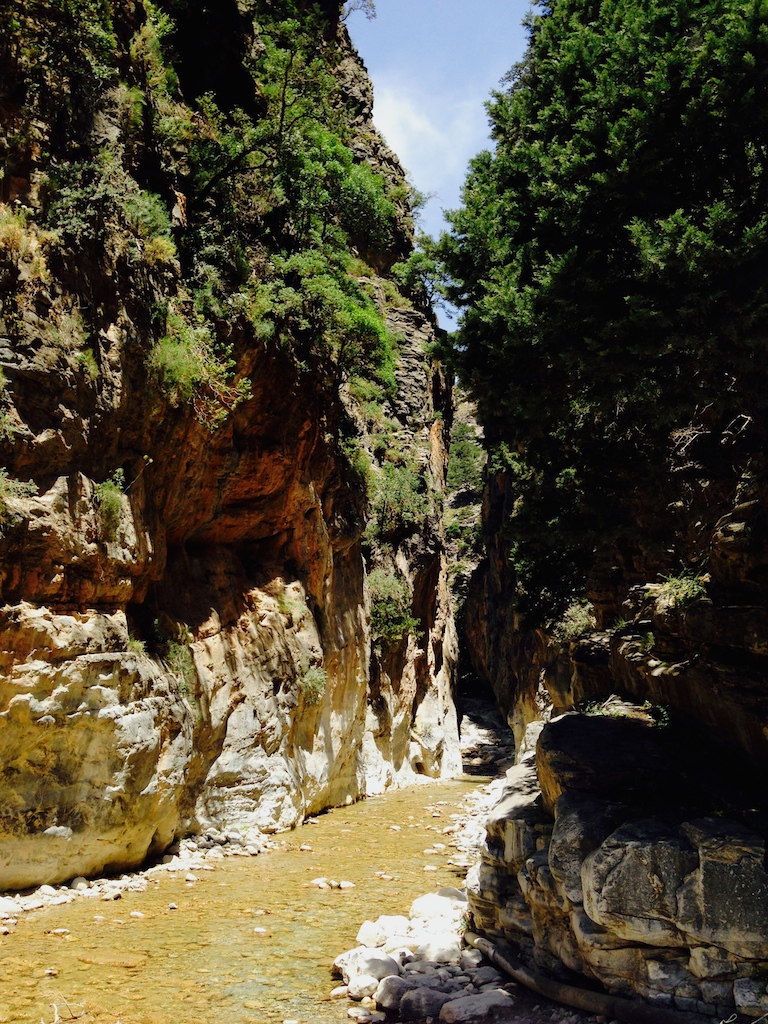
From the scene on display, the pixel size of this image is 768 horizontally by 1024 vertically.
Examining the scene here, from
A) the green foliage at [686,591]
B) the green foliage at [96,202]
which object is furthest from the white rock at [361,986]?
the green foliage at [96,202]

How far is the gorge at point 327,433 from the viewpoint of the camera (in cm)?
678

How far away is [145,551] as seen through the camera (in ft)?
39.0

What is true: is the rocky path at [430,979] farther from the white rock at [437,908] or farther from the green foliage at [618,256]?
the green foliage at [618,256]

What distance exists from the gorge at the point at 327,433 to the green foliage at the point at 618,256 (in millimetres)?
44

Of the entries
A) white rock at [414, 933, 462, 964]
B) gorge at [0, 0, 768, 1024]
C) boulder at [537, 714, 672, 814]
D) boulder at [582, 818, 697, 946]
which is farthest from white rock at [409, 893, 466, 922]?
boulder at [582, 818, 697, 946]

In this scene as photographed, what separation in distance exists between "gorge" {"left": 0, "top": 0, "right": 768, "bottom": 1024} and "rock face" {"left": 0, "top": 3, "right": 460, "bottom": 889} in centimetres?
7

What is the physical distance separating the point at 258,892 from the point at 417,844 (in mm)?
5161

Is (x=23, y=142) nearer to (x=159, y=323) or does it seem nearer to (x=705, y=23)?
(x=159, y=323)

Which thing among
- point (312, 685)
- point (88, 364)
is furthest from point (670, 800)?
point (312, 685)

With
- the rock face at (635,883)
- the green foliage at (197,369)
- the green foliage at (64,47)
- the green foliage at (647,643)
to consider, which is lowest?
the rock face at (635,883)

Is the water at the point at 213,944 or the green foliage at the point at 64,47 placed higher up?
the green foliage at the point at 64,47

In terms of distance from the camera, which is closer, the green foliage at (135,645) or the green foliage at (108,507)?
the green foliage at (108,507)

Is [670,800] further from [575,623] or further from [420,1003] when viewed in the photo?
[575,623]

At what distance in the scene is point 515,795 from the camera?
9.41 meters
